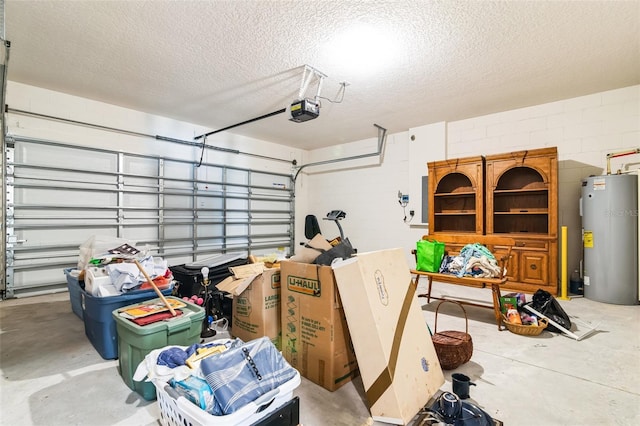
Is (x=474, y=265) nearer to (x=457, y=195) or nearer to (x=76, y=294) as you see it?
(x=457, y=195)

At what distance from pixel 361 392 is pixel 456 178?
178 inches

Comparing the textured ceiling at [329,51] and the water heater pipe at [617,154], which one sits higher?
the textured ceiling at [329,51]

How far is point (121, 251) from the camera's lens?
2691 mm

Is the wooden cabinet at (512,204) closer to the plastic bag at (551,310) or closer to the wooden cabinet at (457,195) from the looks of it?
the wooden cabinet at (457,195)

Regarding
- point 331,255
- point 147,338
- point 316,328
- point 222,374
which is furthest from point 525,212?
point 147,338

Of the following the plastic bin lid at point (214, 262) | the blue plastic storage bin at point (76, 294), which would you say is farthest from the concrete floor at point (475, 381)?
the plastic bin lid at point (214, 262)

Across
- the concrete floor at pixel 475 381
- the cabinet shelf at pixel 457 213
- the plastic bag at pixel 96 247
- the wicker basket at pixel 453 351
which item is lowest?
the concrete floor at pixel 475 381

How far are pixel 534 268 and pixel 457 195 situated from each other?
161 cm

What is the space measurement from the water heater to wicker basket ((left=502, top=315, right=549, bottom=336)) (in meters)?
1.77

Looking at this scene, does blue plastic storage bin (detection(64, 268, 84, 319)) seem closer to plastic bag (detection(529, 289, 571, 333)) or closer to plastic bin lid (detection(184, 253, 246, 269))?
plastic bin lid (detection(184, 253, 246, 269))

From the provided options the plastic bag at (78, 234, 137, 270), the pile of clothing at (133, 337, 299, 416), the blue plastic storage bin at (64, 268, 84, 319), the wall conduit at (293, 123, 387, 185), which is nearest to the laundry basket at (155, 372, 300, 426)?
the pile of clothing at (133, 337, 299, 416)

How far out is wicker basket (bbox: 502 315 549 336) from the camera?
2660 millimetres

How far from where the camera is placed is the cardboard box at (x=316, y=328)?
180 cm

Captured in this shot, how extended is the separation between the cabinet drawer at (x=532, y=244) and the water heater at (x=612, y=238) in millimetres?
464
